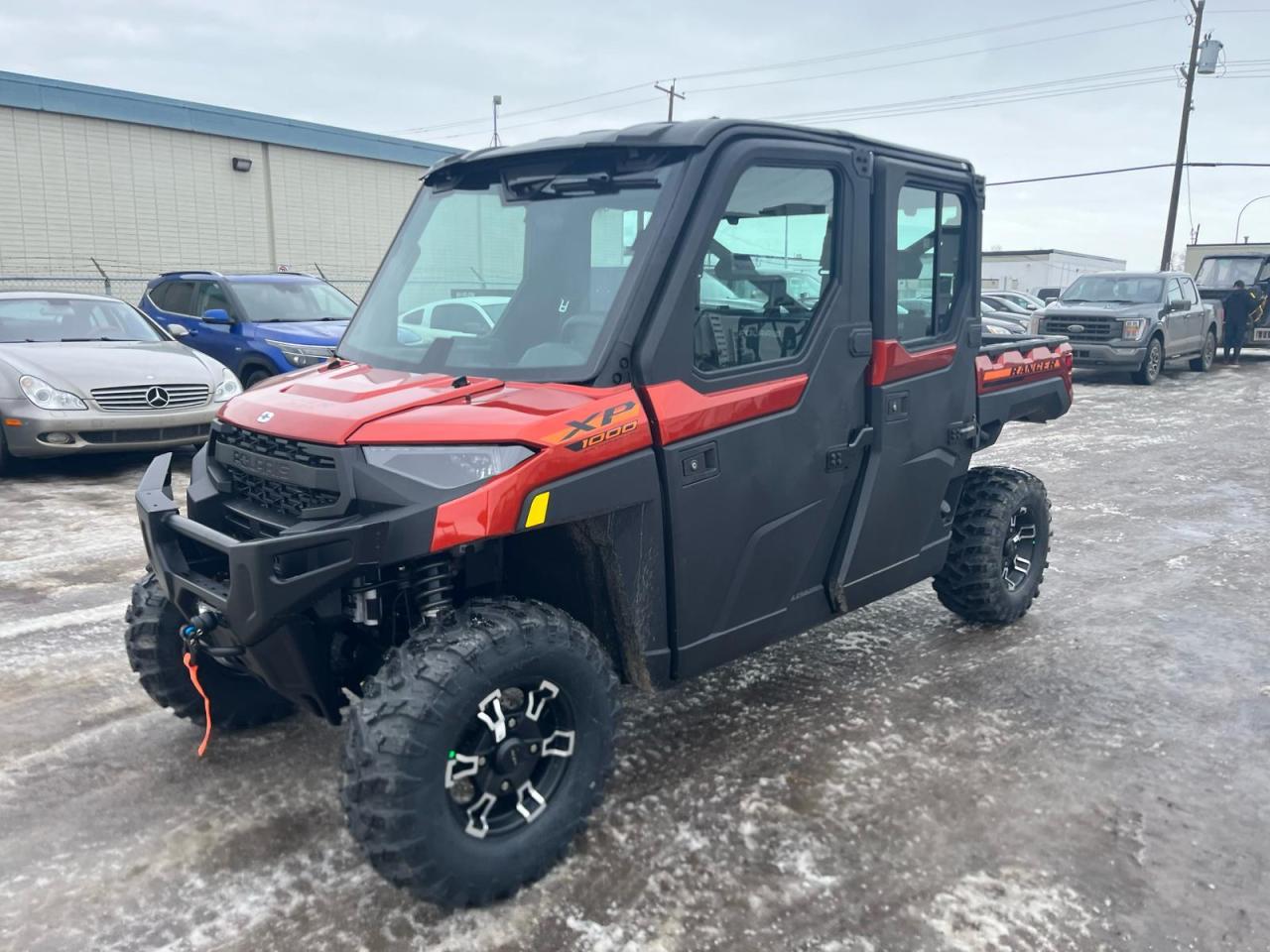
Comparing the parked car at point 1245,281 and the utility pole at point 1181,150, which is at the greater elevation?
the utility pole at point 1181,150

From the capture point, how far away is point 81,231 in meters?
21.0

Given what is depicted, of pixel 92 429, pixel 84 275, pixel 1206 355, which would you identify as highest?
pixel 84 275

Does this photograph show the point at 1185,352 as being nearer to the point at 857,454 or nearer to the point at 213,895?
the point at 857,454

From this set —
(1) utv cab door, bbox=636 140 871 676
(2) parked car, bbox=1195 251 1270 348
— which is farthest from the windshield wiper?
(2) parked car, bbox=1195 251 1270 348

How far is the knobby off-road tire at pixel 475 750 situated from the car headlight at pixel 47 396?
6.36m

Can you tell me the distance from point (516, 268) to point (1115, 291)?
17.5 metres

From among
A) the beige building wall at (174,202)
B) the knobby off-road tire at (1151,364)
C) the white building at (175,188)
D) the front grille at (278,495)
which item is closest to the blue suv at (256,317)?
the front grille at (278,495)

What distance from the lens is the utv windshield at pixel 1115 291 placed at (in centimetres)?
1781

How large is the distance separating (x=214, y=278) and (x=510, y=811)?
10.1 m

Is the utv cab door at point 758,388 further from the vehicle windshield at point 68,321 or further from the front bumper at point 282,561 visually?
the vehicle windshield at point 68,321

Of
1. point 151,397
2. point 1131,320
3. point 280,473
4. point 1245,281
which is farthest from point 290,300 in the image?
point 1245,281

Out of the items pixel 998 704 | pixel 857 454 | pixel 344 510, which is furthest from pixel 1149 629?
pixel 344 510

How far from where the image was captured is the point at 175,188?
72.7 feet

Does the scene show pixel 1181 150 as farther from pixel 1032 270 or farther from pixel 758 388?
pixel 758 388
